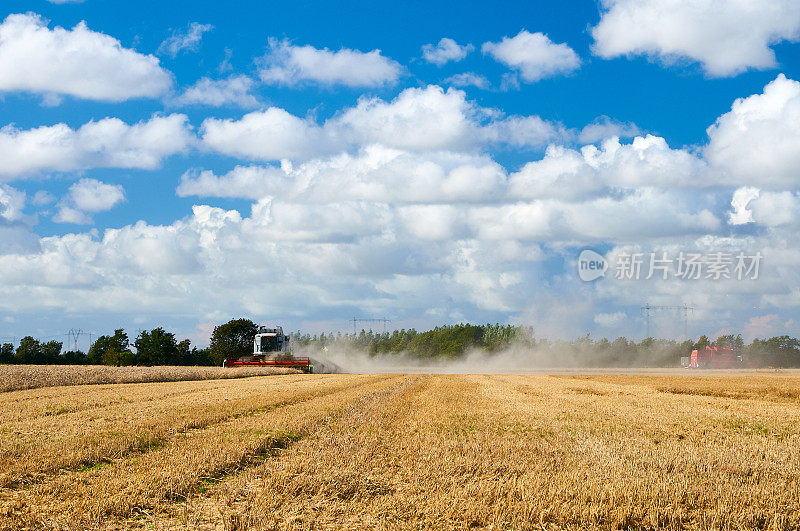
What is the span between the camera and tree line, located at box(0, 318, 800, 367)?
85.9 meters

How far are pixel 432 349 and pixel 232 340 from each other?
176 feet

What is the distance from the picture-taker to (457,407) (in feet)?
69.2

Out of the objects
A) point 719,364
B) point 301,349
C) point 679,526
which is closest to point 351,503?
point 679,526

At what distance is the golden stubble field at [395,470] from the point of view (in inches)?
316

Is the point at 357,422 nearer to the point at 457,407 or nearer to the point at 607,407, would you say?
the point at 457,407

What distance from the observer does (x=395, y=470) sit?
10539 millimetres

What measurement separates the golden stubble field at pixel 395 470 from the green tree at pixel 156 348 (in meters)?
69.0

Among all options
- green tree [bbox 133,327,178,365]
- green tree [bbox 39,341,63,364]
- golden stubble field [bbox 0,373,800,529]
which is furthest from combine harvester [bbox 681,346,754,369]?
green tree [bbox 39,341,63,364]

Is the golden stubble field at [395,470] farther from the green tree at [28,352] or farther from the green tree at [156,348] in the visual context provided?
the green tree at [28,352]

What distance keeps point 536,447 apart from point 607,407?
33.2 feet

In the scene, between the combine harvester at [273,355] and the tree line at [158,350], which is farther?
the tree line at [158,350]

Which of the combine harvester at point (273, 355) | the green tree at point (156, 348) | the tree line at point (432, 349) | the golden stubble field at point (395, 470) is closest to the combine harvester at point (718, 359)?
the tree line at point (432, 349)

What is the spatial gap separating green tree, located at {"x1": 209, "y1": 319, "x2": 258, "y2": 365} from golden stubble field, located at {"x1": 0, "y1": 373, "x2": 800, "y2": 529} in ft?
233

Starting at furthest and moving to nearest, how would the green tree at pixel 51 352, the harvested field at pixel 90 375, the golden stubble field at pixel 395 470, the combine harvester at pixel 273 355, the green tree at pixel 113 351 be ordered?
1. the green tree at pixel 51 352
2. the green tree at pixel 113 351
3. the combine harvester at pixel 273 355
4. the harvested field at pixel 90 375
5. the golden stubble field at pixel 395 470
